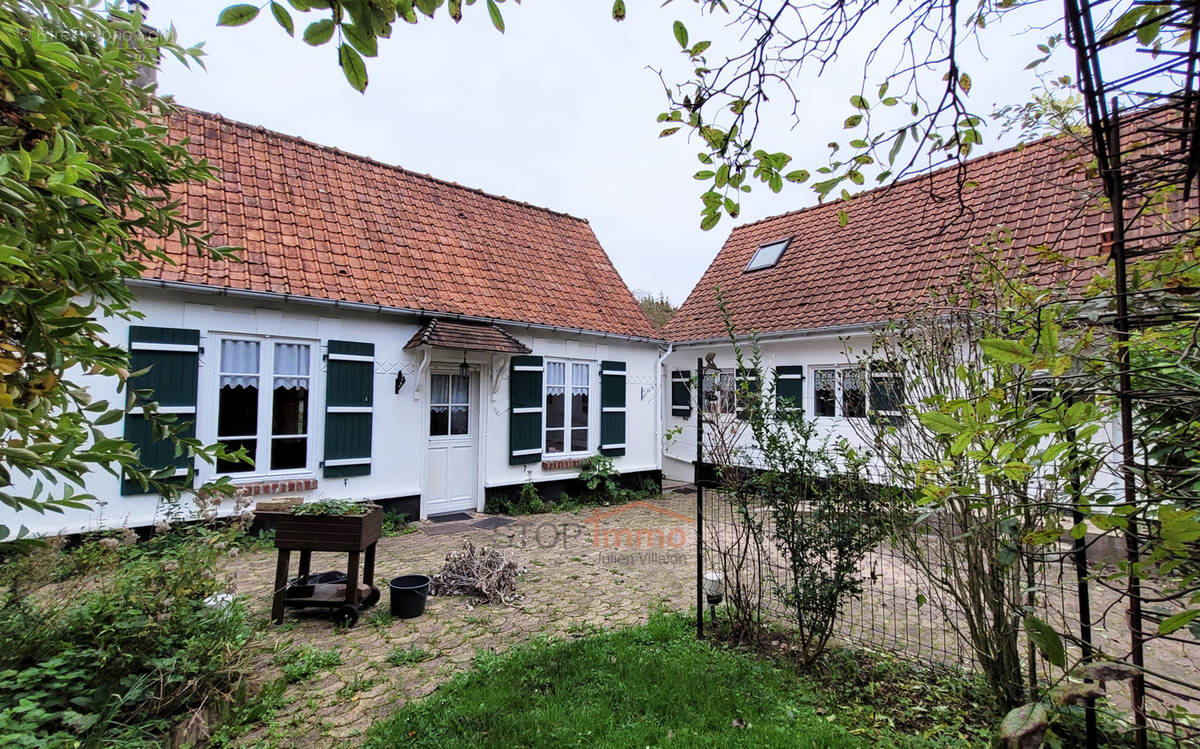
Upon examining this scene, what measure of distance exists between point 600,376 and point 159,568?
724 centimetres

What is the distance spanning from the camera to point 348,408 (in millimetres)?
7012

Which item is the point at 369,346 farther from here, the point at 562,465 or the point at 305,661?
the point at 305,661

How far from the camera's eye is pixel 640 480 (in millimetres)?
10438

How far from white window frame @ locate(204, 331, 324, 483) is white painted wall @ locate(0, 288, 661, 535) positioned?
18 mm

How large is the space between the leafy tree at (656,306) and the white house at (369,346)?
13.0 metres

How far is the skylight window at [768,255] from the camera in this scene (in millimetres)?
11722

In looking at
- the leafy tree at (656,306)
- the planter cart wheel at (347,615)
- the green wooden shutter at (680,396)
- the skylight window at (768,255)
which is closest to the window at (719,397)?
the planter cart wheel at (347,615)

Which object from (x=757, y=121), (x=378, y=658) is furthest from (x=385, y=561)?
(x=757, y=121)

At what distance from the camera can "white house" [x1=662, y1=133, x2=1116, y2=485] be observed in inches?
311

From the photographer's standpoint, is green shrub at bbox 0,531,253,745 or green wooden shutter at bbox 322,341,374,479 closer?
green shrub at bbox 0,531,253,745

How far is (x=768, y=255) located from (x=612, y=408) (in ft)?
17.5

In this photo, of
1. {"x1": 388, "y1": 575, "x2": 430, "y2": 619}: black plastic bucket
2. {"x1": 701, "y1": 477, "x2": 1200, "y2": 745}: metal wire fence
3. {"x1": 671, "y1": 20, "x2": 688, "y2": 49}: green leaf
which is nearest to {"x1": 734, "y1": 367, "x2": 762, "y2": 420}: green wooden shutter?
{"x1": 701, "y1": 477, "x2": 1200, "y2": 745}: metal wire fence

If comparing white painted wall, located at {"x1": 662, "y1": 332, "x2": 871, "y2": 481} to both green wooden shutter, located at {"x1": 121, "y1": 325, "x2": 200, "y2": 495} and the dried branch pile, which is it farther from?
green wooden shutter, located at {"x1": 121, "y1": 325, "x2": 200, "y2": 495}

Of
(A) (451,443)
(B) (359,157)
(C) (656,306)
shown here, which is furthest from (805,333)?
(C) (656,306)
